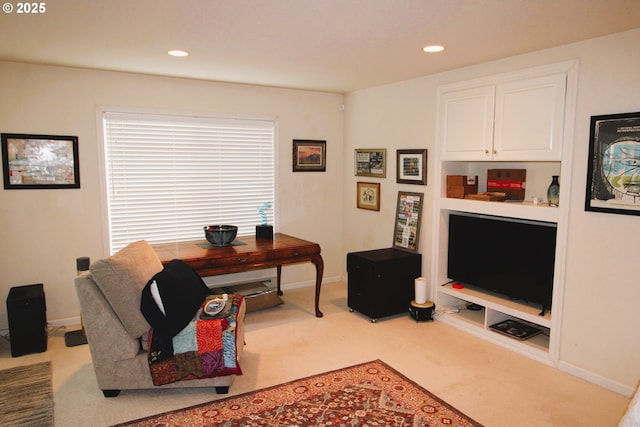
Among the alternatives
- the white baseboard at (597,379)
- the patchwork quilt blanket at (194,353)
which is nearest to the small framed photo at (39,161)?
the patchwork quilt blanket at (194,353)

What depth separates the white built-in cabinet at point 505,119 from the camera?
10.5 ft

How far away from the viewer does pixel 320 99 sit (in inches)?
209

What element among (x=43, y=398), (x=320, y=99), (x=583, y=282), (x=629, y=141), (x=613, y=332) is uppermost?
(x=320, y=99)

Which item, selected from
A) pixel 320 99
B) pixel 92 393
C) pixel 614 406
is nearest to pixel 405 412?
pixel 614 406

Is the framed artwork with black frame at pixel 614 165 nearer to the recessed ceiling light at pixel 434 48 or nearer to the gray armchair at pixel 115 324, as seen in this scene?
the recessed ceiling light at pixel 434 48

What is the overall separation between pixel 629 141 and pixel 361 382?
236 cm

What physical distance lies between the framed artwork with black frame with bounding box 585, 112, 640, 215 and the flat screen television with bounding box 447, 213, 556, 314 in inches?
19.5

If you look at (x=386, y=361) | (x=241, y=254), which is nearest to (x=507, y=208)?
(x=386, y=361)

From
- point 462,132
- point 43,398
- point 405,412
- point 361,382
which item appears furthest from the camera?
point 462,132

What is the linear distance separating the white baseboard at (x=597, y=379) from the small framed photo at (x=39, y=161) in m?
4.41

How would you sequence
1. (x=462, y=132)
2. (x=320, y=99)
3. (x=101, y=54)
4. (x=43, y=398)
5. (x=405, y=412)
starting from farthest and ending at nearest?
1. (x=320, y=99)
2. (x=462, y=132)
3. (x=101, y=54)
4. (x=43, y=398)
5. (x=405, y=412)

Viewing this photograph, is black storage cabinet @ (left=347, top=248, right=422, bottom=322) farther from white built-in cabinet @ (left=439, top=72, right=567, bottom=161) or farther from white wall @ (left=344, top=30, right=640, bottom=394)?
white wall @ (left=344, top=30, right=640, bottom=394)

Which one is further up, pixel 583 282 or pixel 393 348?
pixel 583 282

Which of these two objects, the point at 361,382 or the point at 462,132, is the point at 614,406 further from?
the point at 462,132
